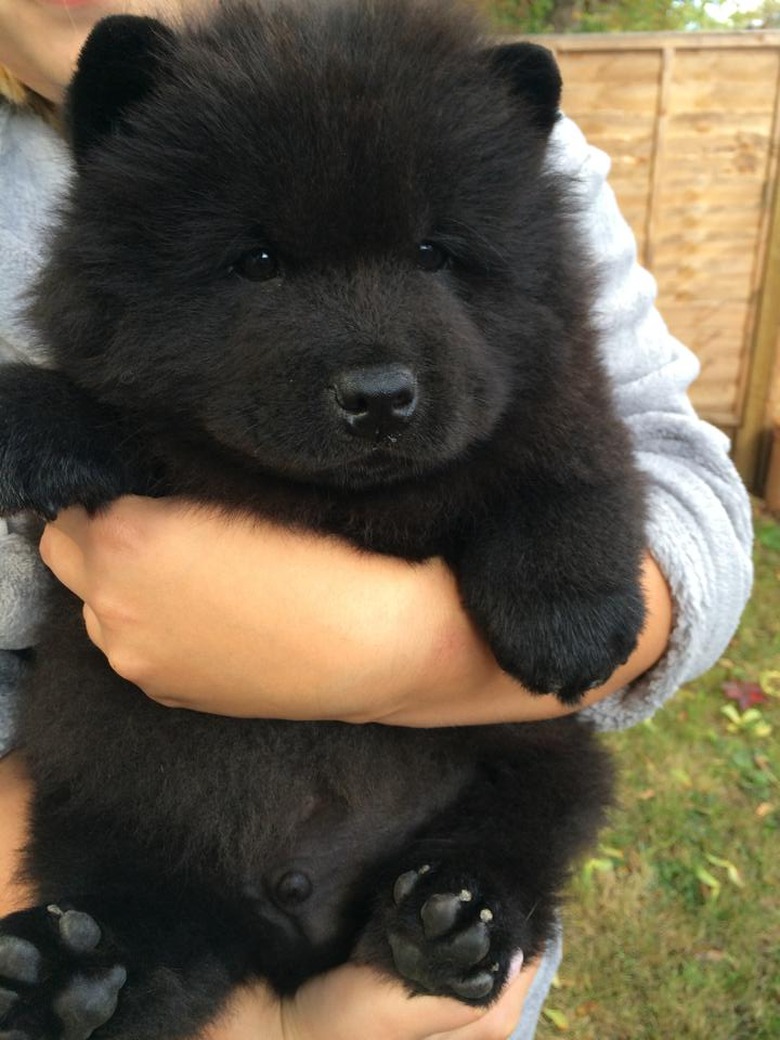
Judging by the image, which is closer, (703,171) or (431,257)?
(431,257)

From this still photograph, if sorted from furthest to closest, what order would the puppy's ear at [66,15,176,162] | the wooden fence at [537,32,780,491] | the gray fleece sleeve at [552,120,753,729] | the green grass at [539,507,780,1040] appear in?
the wooden fence at [537,32,780,491], the green grass at [539,507,780,1040], the gray fleece sleeve at [552,120,753,729], the puppy's ear at [66,15,176,162]

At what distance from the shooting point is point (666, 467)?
5.81 feet

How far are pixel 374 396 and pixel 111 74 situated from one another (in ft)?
1.92

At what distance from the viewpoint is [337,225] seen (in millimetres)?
1175

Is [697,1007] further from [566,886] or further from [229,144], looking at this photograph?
[229,144]

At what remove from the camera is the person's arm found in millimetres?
1406

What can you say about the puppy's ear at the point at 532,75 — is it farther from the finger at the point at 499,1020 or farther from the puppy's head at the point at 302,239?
the finger at the point at 499,1020

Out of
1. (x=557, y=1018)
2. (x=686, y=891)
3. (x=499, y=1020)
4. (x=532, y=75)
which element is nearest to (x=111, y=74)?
(x=532, y=75)

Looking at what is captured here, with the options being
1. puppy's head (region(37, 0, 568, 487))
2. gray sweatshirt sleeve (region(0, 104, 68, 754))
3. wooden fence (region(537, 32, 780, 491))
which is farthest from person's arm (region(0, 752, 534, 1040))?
wooden fence (region(537, 32, 780, 491))

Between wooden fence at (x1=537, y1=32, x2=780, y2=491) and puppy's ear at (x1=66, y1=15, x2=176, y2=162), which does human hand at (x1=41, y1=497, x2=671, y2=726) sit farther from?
wooden fence at (x1=537, y1=32, x2=780, y2=491)

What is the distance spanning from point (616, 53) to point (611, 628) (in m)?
4.78

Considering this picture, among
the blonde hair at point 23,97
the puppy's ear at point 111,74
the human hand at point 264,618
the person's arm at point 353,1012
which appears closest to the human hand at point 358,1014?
the person's arm at point 353,1012

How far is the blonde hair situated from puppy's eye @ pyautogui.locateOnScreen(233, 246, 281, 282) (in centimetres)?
81

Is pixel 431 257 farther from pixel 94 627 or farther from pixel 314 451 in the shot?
pixel 94 627
